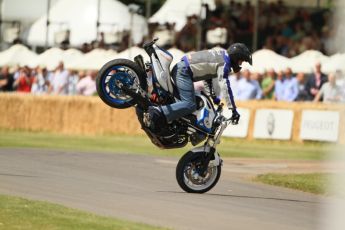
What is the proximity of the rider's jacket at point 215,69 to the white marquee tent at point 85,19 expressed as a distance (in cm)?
2186

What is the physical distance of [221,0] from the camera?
3672cm

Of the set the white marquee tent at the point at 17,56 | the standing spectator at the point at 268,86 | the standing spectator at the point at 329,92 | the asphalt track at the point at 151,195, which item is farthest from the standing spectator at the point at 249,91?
the white marquee tent at the point at 17,56

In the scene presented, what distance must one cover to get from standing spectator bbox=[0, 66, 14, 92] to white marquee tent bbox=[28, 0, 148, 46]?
2.69m

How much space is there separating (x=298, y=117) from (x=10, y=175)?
1327 centimetres

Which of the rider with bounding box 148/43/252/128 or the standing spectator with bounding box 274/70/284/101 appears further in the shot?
the standing spectator with bounding box 274/70/284/101

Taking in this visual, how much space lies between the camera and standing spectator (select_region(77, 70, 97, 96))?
112 feet

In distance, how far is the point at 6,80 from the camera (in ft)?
121

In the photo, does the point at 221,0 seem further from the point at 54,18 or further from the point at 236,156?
the point at 236,156

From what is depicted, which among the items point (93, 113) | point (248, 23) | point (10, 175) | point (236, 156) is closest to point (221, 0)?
point (248, 23)

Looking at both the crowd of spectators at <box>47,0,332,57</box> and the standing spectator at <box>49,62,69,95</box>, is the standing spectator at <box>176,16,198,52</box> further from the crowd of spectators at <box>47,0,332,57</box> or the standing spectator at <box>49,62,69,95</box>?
the standing spectator at <box>49,62,69,95</box>

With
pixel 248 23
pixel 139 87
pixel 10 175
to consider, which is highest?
pixel 248 23

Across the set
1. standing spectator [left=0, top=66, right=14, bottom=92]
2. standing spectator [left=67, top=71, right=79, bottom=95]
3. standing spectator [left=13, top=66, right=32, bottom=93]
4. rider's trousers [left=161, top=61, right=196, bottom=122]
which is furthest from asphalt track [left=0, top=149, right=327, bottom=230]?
standing spectator [left=0, top=66, right=14, bottom=92]

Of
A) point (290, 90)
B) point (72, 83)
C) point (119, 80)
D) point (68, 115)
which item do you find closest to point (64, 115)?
point (68, 115)

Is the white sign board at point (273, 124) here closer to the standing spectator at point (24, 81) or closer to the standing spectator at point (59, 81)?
the standing spectator at point (59, 81)
